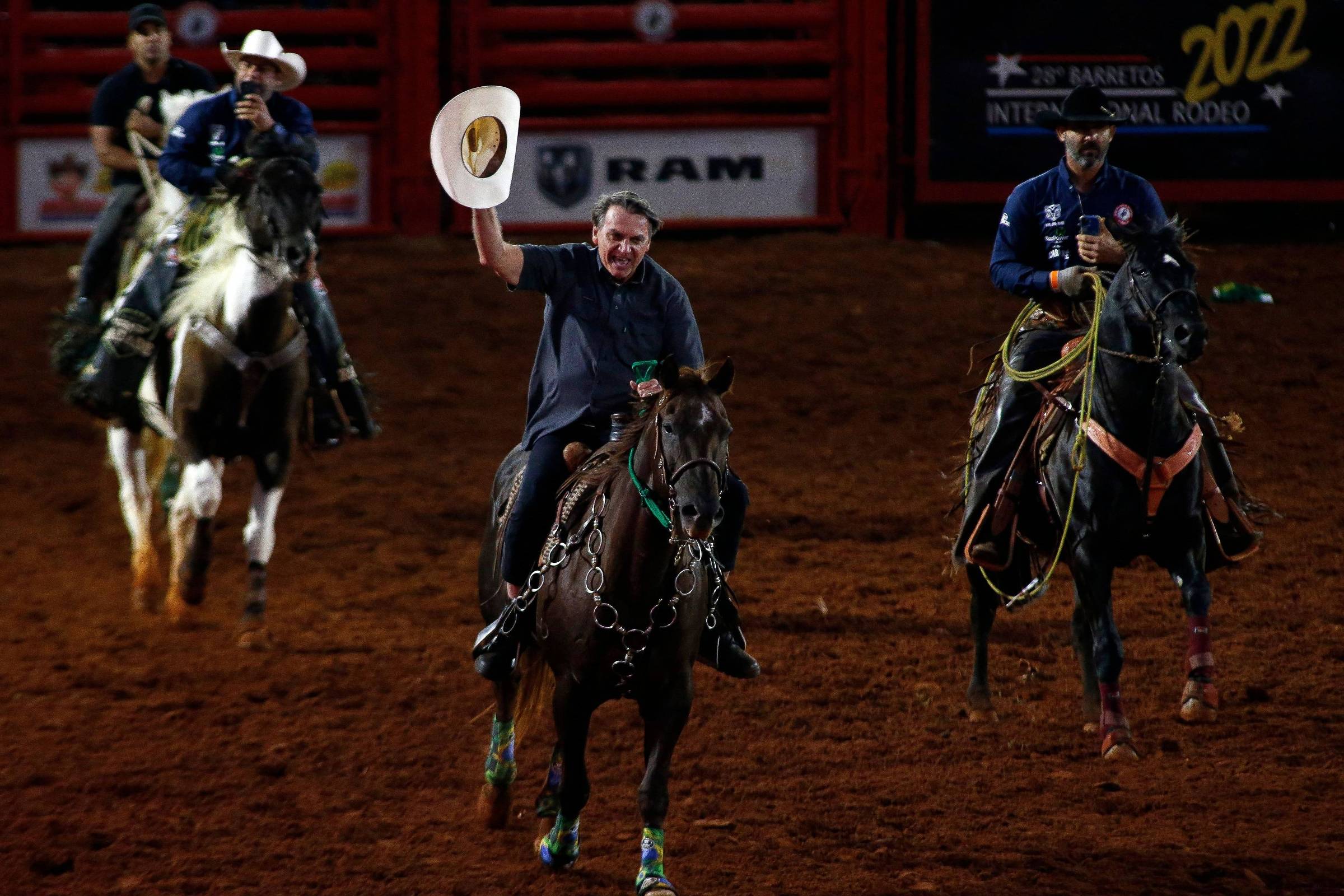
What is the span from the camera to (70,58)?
48.9 feet

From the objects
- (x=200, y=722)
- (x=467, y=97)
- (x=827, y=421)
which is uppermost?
(x=467, y=97)

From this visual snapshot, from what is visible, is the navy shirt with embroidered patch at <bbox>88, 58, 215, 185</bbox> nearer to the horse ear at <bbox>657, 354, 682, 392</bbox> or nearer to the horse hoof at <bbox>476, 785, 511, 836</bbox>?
the horse hoof at <bbox>476, 785, 511, 836</bbox>

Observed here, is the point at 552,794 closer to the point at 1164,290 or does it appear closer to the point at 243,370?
the point at 1164,290

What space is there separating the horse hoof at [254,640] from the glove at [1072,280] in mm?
4128

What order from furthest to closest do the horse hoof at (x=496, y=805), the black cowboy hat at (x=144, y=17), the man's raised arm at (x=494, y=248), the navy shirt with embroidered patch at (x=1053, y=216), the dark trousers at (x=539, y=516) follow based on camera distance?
1. the black cowboy hat at (x=144, y=17)
2. the navy shirt with embroidered patch at (x=1053, y=216)
3. the horse hoof at (x=496, y=805)
4. the dark trousers at (x=539, y=516)
5. the man's raised arm at (x=494, y=248)

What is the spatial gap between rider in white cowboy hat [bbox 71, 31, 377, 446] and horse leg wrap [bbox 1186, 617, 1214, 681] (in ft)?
14.2

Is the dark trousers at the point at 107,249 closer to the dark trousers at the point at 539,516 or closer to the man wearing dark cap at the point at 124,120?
the man wearing dark cap at the point at 124,120

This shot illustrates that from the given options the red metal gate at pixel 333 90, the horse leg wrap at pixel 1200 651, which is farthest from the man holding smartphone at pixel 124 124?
the horse leg wrap at pixel 1200 651

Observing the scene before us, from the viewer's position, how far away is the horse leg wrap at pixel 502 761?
5.39 metres

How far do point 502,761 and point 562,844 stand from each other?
0.57 meters

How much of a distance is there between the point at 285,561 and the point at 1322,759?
5.89m

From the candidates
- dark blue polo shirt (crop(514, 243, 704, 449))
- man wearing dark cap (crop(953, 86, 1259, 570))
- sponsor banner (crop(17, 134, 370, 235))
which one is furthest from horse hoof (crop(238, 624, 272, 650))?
sponsor banner (crop(17, 134, 370, 235))

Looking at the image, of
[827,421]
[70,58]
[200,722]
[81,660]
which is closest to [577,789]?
[200,722]

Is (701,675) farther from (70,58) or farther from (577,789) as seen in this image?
(70,58)
